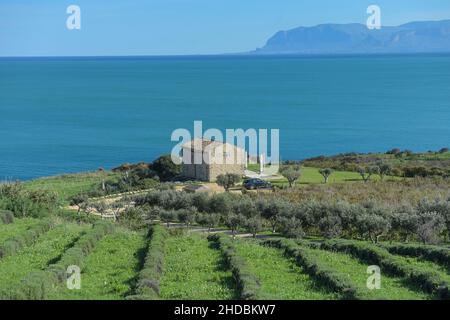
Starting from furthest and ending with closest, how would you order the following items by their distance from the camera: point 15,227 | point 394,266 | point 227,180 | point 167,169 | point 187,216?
point 167,169 < point 227,180 < point 187,216 < point 15,227 < point 394,266

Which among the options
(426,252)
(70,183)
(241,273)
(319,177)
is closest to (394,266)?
(426,252)

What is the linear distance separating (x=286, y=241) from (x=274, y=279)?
18.0ft

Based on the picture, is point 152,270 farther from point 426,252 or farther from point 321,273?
point 426,252

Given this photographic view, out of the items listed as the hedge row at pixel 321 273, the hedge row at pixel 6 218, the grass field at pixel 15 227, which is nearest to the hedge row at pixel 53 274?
the grass field at pixel 15 227

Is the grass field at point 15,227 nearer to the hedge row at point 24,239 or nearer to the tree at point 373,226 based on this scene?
the hedge row at point 24,239

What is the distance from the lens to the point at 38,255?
19062 millimetres

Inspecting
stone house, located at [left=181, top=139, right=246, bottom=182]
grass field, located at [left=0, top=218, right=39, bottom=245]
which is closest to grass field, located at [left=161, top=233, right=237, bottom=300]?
grass field, located at [left=0, top=218, right=39, bottom=245]

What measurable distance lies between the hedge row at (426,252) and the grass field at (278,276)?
360 cm

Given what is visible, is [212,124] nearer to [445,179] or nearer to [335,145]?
[335,145]

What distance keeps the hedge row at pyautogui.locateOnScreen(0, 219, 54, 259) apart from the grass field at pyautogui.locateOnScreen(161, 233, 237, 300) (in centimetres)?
429

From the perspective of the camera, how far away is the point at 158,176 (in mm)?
52781

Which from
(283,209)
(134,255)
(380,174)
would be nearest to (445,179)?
(380,174)

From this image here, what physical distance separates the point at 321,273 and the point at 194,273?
3205mm

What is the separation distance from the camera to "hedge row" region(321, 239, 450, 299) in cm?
1537
